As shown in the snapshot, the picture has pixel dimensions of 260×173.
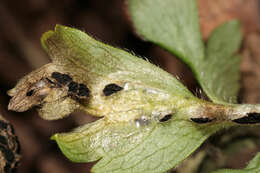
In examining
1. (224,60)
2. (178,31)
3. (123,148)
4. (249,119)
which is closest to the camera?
(123,148)

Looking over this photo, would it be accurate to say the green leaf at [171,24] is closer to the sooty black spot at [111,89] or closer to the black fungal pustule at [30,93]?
the sooty black spot at [111,89]

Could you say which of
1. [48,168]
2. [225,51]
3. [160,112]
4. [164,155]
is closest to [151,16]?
[225,51]

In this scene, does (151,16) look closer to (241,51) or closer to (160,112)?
(160,112)

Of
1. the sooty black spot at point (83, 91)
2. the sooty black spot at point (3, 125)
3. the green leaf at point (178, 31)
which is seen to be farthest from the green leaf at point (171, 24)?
the sooty black spot at point (3, 125)

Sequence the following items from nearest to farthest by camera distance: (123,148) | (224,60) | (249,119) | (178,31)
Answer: (123,148)
(249,119)
(178,31)
(224,60)

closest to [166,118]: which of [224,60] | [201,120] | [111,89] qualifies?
[201,120]

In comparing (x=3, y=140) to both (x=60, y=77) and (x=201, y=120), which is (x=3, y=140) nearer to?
(x=60, y=77)

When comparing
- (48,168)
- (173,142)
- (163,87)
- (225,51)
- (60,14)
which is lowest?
(48,168)
